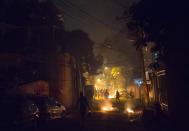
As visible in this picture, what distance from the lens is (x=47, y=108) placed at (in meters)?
21.2

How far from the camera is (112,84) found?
88.6 m

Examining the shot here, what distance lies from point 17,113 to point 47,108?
4.59 m

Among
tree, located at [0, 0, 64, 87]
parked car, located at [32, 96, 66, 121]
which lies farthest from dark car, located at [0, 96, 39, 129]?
tree, located at [0, 0, 64, 87]

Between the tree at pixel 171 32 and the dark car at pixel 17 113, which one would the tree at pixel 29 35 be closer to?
the dark car at pixel 17 113

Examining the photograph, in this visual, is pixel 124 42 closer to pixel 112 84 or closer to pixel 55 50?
pixel 112 84

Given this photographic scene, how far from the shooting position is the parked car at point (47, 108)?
2048 centimetres

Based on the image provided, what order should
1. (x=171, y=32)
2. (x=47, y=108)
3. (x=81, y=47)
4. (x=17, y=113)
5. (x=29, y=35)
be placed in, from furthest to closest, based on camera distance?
1. (x=81, y=47)
2. (x=29, y=35)
3. (x=47, y=108)
4. (x=17, y=113)
5. (x=171, y=32)

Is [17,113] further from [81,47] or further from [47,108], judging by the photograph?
[81,47]

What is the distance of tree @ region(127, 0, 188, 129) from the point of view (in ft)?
49.6

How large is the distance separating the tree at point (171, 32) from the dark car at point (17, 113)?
22.4ft

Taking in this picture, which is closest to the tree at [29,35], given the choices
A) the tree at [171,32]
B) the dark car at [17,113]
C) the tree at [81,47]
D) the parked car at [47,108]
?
the tree at [81,47]

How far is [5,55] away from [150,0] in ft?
50.8

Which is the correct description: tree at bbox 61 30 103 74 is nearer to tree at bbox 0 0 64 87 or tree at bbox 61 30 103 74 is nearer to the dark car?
tree at bbox 0 0 64 87

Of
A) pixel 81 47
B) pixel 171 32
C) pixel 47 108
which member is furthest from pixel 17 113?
pixel 81 47
